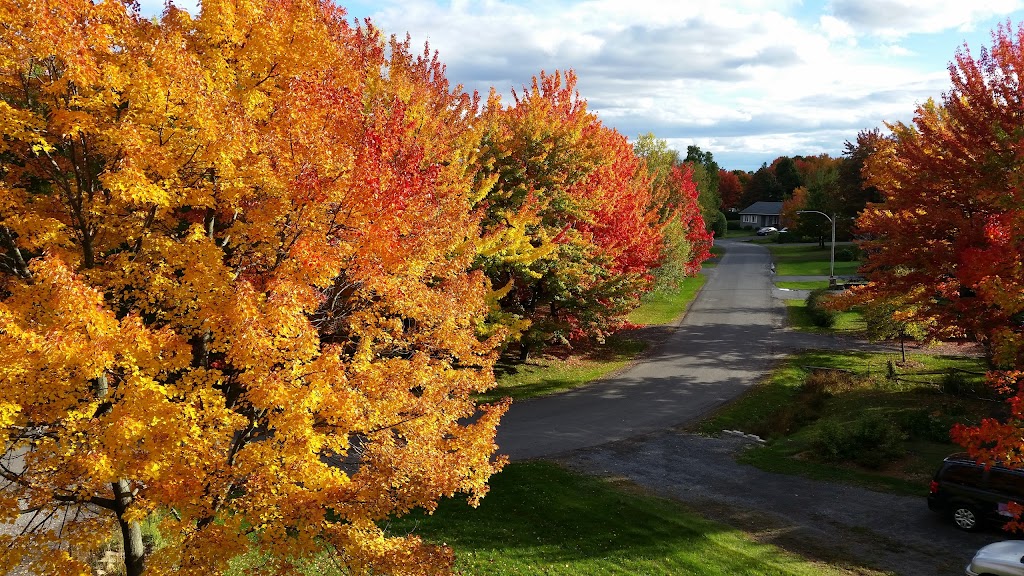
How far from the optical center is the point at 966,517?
1469 centimetres

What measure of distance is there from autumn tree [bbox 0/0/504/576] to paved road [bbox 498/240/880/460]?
1045cm

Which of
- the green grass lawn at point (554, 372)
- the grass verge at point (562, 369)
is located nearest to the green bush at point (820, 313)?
the grass verge at point (562, 369)

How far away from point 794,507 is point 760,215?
110269 mm

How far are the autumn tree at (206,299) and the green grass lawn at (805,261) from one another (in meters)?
51.7

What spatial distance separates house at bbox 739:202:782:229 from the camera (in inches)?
4562

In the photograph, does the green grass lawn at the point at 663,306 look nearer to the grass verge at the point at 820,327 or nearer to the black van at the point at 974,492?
the grass verge at the point at 820,327

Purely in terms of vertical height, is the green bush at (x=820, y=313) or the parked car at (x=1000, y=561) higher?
the green bush at (x=820, y=313)

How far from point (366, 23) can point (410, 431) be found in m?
14.4

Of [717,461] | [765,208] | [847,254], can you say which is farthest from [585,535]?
[765,208]

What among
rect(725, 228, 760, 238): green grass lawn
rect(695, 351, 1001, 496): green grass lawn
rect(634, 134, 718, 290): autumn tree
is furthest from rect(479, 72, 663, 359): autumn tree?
rect(725, 228, 760, 238): green grass lawn

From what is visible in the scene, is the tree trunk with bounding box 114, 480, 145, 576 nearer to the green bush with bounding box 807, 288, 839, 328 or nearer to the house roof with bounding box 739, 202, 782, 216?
the green bush with bounding box 807, 288, 839, 328

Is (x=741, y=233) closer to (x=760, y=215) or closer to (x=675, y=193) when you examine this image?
(x=760, y=215)

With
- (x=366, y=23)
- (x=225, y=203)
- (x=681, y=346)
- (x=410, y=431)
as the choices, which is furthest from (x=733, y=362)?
(x=225, y=203)

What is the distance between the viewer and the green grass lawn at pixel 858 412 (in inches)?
731
